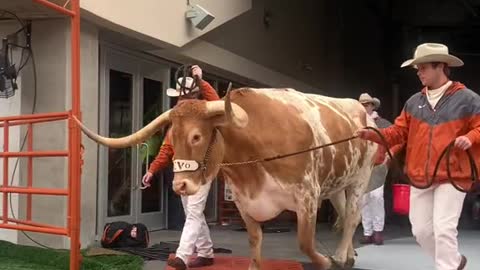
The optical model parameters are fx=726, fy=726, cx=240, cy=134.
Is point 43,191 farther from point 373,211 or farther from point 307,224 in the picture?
point 373,211

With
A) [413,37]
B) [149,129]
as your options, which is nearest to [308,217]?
[149,129]

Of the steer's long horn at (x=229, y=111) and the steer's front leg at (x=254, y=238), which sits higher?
the steer's long horn at (x=229, y=111)

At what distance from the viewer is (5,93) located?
916cm

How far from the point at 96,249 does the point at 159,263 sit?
926mm

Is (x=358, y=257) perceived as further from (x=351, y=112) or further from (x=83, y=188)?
(x=83, y=188)

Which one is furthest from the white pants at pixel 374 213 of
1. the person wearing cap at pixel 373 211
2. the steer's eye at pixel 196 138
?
the steer's eye at pixel 196 138

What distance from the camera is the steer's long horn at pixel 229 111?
575 cm

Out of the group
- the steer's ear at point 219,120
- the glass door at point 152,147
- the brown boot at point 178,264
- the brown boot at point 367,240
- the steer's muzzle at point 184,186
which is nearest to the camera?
the steer's muzzle at point 184,186

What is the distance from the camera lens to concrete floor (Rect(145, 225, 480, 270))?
8227 millimetres

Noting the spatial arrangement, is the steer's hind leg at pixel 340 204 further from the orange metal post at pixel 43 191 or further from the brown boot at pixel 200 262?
the orange metal post at pixel 43 191

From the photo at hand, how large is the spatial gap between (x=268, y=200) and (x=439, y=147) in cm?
156

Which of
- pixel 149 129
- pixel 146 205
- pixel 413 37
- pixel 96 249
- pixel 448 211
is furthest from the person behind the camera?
pixel 413 37

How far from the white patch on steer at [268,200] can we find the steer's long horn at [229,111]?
0.53 meters

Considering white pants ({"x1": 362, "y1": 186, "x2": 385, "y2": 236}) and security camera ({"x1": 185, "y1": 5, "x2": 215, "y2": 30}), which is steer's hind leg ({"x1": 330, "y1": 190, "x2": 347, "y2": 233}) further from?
security camera ({"x1": 185, "y1": 5, "x2": 215, "y2": 30})
